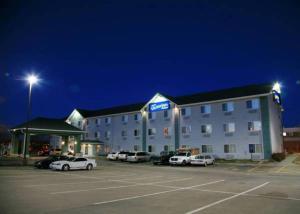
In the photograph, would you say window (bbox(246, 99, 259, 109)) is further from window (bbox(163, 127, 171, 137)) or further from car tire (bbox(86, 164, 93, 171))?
car tire (bbox(86, 164, 93, 171))

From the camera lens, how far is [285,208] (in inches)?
368

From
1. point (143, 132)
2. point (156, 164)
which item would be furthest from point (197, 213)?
point (143, 132)

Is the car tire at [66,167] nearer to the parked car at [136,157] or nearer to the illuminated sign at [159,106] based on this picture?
the parked car at [136,157]

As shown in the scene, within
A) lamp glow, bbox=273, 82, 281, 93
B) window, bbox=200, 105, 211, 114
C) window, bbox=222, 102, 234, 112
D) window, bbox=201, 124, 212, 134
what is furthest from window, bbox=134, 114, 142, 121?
lamp glow, bbox=273, 82, 281, 93

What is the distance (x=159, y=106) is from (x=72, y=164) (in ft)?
82.1

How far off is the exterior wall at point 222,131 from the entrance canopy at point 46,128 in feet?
60.1

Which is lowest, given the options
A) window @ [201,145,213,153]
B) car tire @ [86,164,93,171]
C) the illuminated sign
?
car tire @ [86,164,93,171]

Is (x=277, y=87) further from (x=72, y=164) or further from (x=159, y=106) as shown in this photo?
(x=72, y=164)

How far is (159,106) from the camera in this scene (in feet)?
159

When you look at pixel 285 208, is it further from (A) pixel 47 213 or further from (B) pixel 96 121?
(B) pixel 96 121

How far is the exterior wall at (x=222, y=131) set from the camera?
123 ft

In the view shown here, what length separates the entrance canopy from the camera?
128 ft

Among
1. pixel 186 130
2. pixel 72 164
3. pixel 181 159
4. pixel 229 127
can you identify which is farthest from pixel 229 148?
pixel 72 164

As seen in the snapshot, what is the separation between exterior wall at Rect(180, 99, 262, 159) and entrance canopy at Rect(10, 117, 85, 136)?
18332 millimetres
